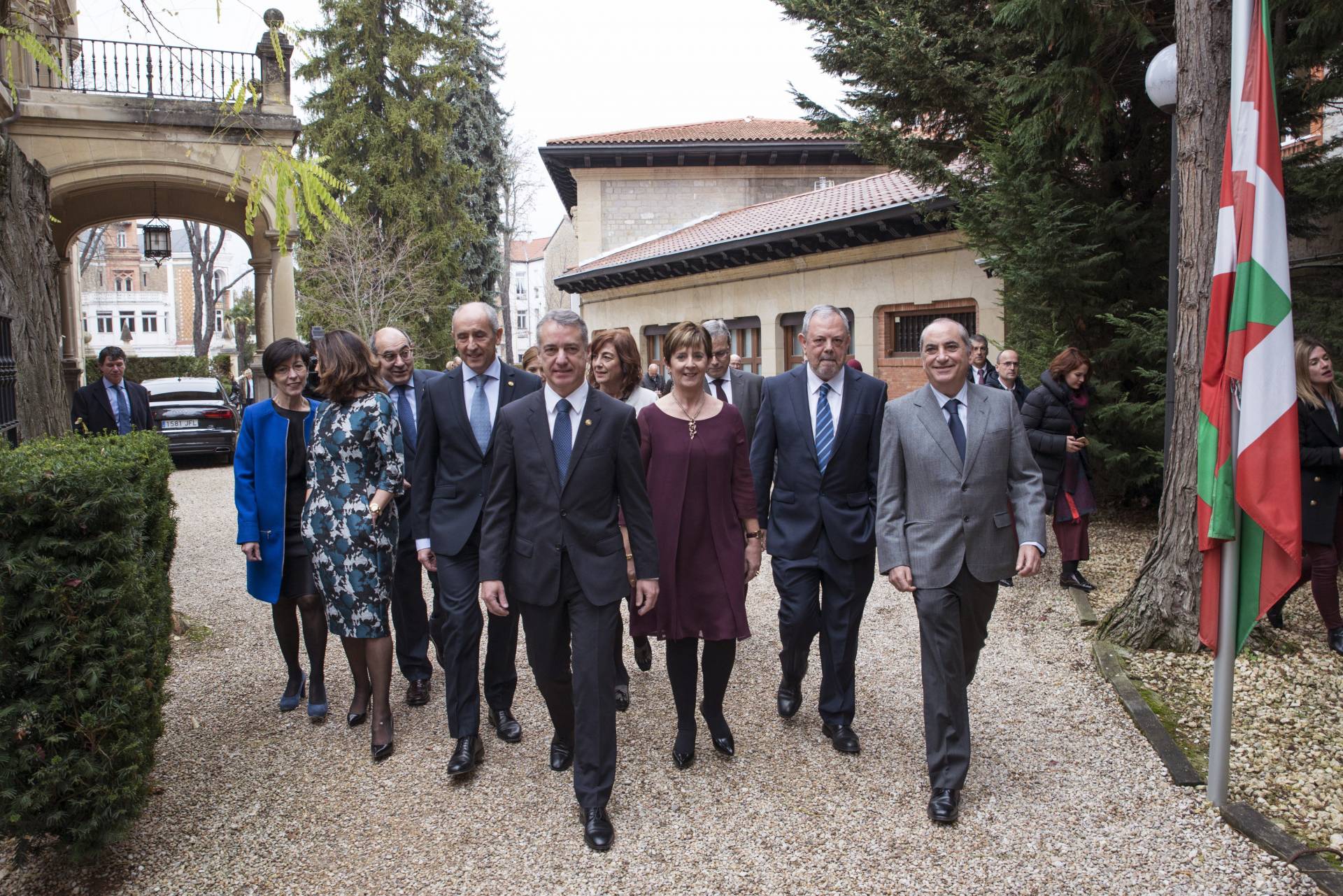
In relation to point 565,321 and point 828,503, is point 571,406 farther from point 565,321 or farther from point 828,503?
point 828,503

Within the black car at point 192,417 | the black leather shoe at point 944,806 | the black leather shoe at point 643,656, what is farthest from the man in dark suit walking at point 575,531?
the black car at point 192,417

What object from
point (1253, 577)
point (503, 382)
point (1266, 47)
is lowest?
point (1253, 577)

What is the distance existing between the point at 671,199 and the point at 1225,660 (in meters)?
28.1

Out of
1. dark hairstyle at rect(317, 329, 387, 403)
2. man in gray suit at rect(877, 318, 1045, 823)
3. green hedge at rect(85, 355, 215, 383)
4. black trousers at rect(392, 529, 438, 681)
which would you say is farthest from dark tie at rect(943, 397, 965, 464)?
green hedge at rect(85, 355, 215, 383)

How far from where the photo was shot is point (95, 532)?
3152 millimetres

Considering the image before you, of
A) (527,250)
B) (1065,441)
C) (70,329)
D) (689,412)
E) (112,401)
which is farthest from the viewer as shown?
(527,250)

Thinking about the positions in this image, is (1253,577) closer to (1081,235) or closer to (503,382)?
(503,382)

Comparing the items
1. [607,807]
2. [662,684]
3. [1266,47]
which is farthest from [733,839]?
[1266,47]

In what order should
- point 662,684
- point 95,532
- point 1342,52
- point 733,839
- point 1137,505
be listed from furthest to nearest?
point 1137,505
point 1342,52
point 662,684
point 733,839
point 95,532

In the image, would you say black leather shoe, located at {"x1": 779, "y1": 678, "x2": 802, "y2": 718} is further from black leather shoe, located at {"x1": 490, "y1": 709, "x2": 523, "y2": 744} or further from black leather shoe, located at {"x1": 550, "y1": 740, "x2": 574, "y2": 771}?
black leather shoe, located at {"x1": 490, "y1": 709, "x2": 523, "y2": 744}

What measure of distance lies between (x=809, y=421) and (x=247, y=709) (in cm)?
353

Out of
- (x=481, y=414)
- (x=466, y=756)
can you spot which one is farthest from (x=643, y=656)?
(x=481, y=414)

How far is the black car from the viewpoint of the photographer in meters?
18.7

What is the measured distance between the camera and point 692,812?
3.99m
